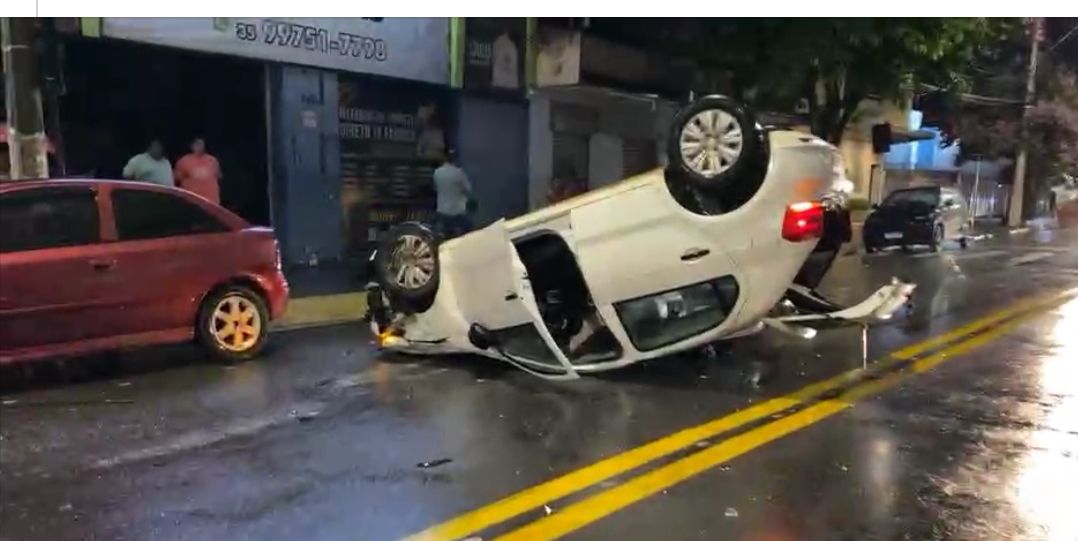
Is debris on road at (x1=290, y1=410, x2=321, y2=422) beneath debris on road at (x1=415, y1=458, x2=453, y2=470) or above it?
beneath

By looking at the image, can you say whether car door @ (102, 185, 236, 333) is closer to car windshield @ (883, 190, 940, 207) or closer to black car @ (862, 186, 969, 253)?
black car @ (862, 186, 969, 253)

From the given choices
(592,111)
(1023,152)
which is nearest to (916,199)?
(592,111)

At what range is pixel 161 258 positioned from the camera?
7.04 meters

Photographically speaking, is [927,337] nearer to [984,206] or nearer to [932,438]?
[932,438]

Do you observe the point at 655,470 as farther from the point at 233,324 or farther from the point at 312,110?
the point at 312,110

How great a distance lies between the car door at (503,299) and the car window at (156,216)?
6.75ft

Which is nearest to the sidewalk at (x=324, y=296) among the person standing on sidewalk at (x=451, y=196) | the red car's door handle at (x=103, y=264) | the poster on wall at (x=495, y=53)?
the person standing on sidewalk at (x=451, y=196)

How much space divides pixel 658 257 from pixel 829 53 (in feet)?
32.4

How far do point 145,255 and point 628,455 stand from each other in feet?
13.2

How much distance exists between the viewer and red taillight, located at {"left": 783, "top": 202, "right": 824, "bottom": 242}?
6008 millimetres

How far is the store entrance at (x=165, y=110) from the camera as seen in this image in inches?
463

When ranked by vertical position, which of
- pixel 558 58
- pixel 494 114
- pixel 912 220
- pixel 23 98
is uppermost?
pixel 558 58

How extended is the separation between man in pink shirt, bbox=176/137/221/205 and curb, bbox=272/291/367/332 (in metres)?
1.91

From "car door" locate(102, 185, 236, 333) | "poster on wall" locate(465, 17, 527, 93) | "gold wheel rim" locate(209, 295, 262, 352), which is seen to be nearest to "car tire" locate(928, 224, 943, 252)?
"poster on wall" locate(465, 17, 527, 93)
